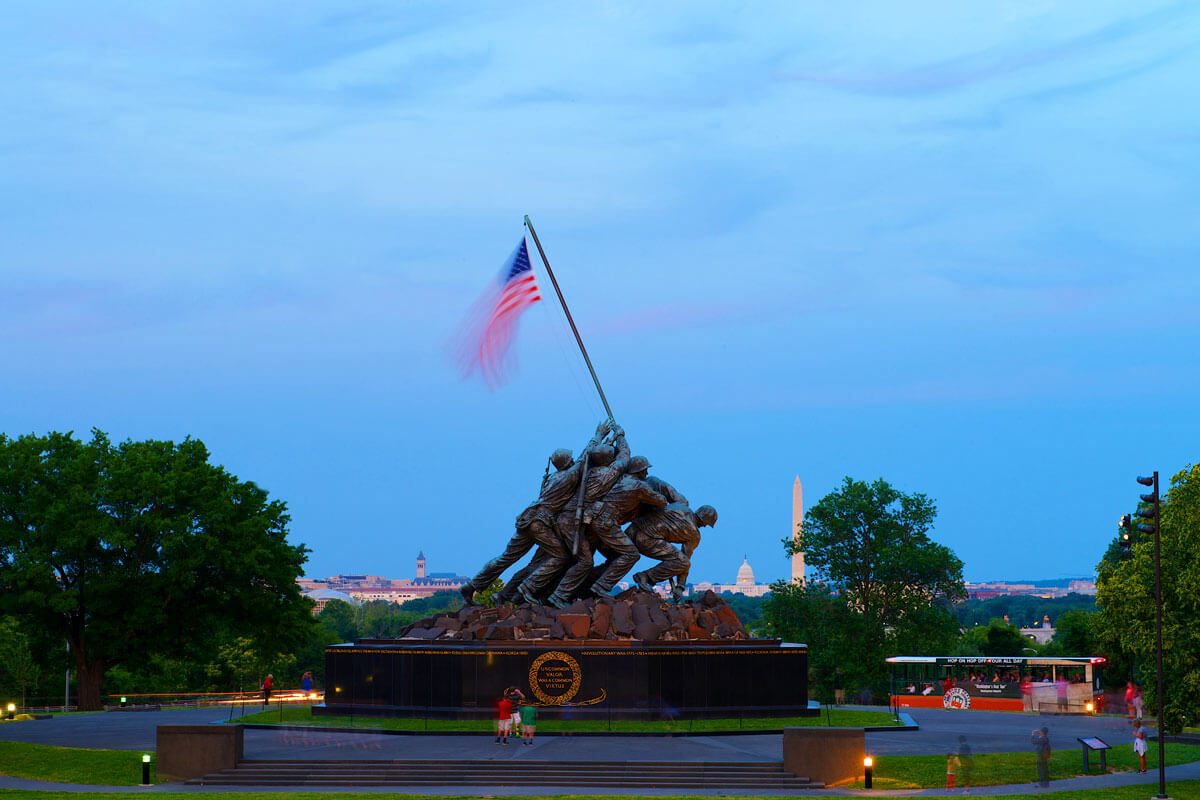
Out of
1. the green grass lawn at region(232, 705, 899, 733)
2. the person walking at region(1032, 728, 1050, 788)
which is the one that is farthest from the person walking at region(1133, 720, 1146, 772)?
the green grass lawn at region(232, 705, 899, 733)

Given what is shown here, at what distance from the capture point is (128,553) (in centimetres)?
4897

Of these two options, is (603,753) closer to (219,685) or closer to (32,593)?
(32,593)

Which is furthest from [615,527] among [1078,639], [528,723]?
[1078,639]

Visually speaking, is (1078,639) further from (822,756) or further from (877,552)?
(822,756)

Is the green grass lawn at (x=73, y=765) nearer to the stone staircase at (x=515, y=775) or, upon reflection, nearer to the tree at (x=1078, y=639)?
the stone staircase at (x=515, y=775)

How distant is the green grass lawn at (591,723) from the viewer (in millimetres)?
31812

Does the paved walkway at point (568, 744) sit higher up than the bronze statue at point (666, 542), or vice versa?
the bronze statue at point (666, 542)

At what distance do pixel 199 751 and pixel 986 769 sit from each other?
1688 centimetres

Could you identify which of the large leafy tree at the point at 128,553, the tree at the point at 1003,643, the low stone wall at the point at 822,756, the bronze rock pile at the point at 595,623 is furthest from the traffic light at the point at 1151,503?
the tree at the point at 1003,643

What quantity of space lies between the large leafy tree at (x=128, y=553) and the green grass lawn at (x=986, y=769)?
29065 mm

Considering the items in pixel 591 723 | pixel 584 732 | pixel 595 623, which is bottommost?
pixel 584 732

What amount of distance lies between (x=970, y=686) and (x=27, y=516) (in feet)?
115

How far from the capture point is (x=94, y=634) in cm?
4803

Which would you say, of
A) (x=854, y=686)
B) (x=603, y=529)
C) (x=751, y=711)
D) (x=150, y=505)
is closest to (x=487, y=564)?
(x=603, y=529)
